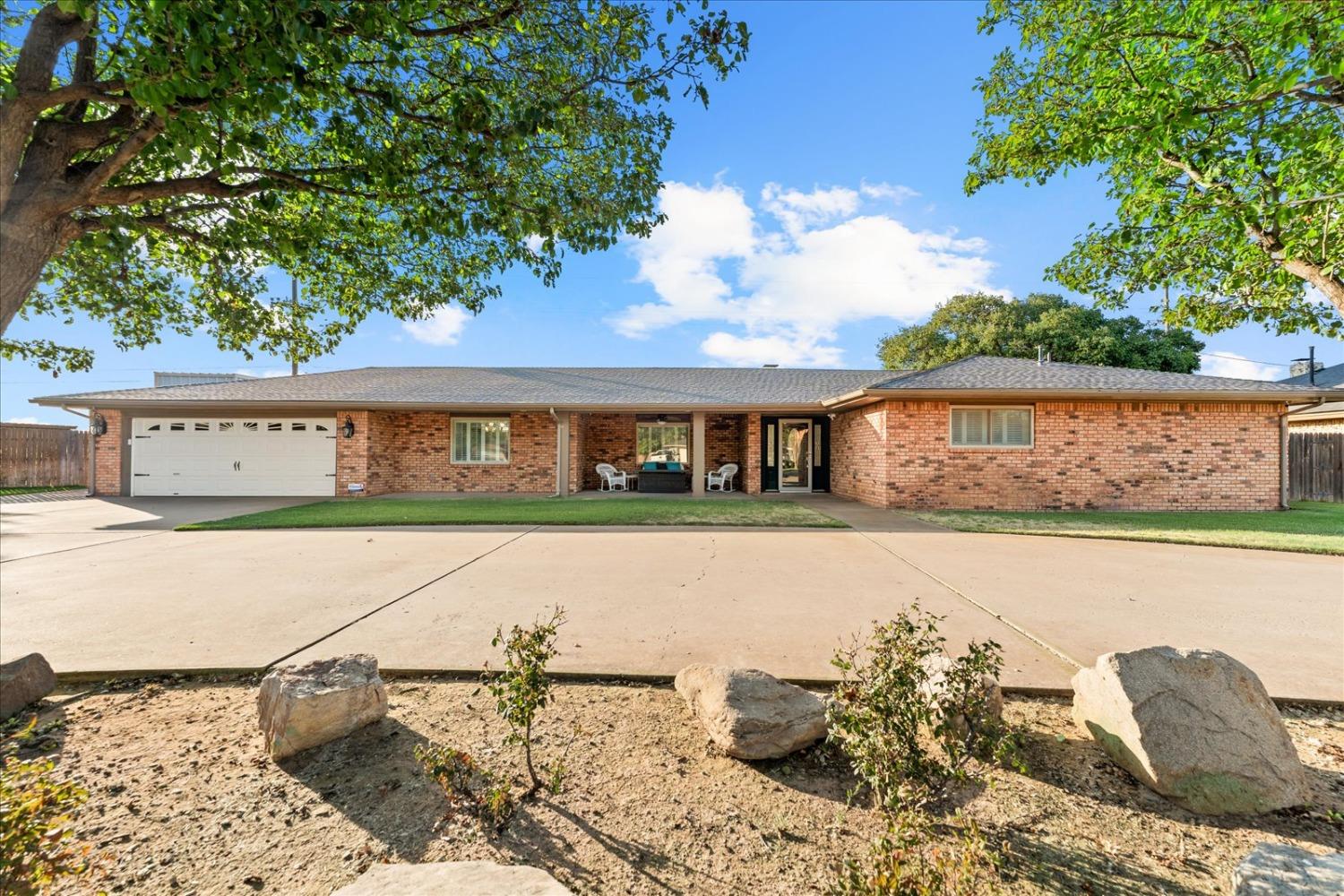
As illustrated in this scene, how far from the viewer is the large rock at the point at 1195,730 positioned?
209 cm

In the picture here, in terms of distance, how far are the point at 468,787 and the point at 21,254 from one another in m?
3.67

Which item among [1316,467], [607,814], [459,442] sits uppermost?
[459,442]

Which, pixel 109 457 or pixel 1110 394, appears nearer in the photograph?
pixel 1110 394

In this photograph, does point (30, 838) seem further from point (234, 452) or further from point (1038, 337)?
point (1038, 337)

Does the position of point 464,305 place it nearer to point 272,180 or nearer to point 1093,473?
point 272,180

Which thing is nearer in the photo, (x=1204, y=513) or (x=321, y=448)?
A: (x=1204, y=513)

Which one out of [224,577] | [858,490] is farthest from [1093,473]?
[224,577]

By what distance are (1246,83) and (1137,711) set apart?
5507 mm

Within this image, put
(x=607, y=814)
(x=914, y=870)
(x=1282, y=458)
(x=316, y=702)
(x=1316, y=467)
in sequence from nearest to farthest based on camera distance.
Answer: (x=914, y=870), (x=607, y=814), (x=316, y=702), (x=1282, y=458), (x=1316, y=467)

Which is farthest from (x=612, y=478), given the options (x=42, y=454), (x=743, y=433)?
(x=42, y=454)

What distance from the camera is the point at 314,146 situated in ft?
14.4

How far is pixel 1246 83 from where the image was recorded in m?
4.38

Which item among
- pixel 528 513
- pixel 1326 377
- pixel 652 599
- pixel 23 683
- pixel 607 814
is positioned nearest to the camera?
pixel 607 814

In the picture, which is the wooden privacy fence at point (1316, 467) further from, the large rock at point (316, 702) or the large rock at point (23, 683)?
the large rock at point (23, 683)
